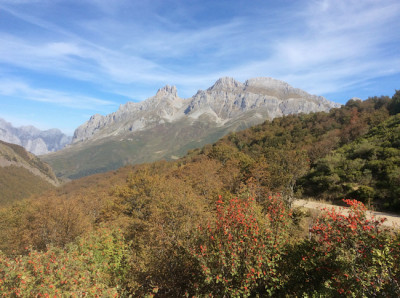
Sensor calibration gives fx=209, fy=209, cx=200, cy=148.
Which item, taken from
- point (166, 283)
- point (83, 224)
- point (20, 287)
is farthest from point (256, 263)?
point (83, 224)

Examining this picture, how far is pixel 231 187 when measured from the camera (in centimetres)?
3095

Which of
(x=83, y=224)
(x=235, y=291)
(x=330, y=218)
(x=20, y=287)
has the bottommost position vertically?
(x=83, y=224)

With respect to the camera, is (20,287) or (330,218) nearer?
(20,287)

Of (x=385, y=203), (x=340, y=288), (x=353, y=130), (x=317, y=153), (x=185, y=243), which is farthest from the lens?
(x=353, y=130)

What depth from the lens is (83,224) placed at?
91.7 feet

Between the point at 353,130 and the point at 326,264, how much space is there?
176 ft

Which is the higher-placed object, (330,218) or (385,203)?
(330,218)

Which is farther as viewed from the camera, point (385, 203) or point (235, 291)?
point (385, 203)

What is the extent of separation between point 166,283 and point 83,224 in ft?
73.6

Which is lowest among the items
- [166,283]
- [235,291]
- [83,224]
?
[83,224]

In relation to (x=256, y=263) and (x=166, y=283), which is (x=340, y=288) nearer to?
(x=256, y=263)

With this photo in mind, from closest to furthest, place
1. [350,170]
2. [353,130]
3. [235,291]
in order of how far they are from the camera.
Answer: [235,291] → [350,170] → [353,130]

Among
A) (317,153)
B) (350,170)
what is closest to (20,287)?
(350,170)

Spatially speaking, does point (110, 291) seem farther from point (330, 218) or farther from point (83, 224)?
point (83, 224)
